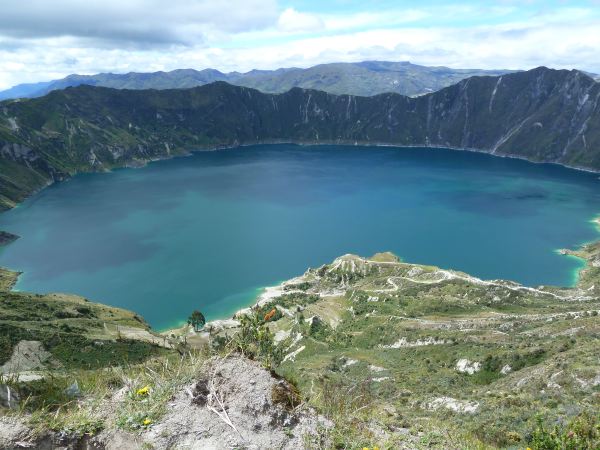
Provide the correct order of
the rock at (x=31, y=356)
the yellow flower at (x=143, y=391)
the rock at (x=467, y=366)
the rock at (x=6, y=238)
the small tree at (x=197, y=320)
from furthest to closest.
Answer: the rock at (x=6, y=238)
the small tree at (x=197, y=320)
the rock at (x=31, y=356)
the rock at (x=467, y=366)
the yellow flower at (x=143, y=391)

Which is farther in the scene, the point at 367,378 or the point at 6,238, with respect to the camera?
the point at 6,238

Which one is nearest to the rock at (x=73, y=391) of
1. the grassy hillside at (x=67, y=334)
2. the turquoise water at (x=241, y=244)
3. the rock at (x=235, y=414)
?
the rock at (x=235, y=414)

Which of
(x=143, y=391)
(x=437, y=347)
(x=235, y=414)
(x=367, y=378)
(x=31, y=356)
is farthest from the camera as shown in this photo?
(x=31, y=356)

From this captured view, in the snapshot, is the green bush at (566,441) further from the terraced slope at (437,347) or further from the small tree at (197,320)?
the small tree at (197,320)

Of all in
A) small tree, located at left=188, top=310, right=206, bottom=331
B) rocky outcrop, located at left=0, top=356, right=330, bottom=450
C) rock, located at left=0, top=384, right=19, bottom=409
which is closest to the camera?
rocky outcrop, located at left=0, top=356, right=330, bottom=450

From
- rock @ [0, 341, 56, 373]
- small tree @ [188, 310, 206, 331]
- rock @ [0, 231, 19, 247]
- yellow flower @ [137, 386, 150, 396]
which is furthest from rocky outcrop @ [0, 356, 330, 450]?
rock @ [0, 231, 19, 247]

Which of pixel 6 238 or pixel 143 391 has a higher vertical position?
pixel 143 391

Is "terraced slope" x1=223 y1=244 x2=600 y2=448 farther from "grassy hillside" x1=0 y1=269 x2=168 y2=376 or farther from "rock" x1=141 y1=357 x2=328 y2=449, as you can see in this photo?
"grassy hillside" x1=0 y1=269 x2=168 y2=376

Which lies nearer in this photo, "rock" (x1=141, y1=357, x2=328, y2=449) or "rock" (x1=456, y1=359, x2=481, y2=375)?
"rock" (x1=141, y1=357, x2=328, y2=449)

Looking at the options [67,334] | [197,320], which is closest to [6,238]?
[197,320]

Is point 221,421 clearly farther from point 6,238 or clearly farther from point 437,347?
point 6,238

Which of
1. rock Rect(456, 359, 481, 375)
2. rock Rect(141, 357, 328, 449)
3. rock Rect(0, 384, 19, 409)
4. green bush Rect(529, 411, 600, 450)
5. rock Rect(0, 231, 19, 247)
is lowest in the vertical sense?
rock Rect(0, 231, 19, 247)

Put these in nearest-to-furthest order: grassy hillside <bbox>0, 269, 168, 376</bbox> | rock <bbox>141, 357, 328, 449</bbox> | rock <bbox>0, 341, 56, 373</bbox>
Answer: rock <bbox>141, 357, 328, 449</bbox>, rock <bbox>0, 341, 56, 373</bbox>, grassy hillside <bbox>0, 269, 168, 376</bbox>
